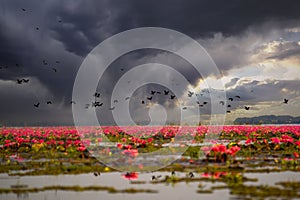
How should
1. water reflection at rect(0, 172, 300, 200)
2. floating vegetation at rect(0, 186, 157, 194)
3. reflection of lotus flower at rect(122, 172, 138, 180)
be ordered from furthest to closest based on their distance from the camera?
1. reflection of lotus flower at rect(122, 172, 138, 180)
2. floating vegetation at rect(0, 186, 157, 194)
3. water reflection at rect(0, 172, 300, 200)

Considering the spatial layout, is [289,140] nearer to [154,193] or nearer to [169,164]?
[169,164]

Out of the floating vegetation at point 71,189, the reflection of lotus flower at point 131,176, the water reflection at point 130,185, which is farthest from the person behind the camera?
the reflection of lotus flower at point 131,176

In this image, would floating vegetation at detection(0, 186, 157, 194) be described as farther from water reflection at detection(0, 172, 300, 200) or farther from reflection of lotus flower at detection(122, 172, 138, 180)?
reflection of lotus flower at detection(122, 172, 138, 180)

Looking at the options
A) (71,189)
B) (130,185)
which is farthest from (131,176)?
(71,189)

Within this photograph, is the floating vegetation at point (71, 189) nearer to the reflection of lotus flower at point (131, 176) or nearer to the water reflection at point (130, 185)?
the water reflection at point (130, 185)

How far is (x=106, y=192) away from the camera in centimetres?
1107

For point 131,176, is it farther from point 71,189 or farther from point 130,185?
point 71,189

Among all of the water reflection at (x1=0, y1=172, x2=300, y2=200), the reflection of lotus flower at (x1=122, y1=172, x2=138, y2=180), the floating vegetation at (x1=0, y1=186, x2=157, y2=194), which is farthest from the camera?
the reflection of lotus flower at (x1=122, y1=172, x2=138, y2=180)

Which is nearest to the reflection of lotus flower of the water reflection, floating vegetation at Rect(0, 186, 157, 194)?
the water reflection

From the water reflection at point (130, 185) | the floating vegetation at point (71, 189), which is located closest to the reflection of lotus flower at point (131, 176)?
the water reflection at point (130, 185)

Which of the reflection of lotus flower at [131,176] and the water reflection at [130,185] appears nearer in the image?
the water reflection at [130,185]

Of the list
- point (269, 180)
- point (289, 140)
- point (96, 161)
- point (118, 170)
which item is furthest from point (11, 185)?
point (289, 140)

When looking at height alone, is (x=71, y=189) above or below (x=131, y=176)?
below

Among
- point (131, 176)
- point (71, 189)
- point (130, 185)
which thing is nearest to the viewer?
point (71, 189)
